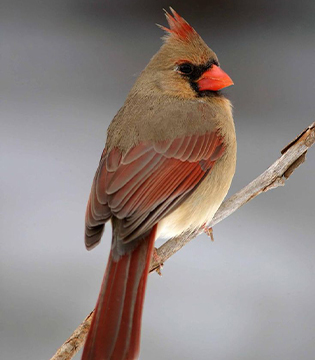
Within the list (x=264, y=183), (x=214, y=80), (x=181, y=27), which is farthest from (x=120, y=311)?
(x=181, y=27)

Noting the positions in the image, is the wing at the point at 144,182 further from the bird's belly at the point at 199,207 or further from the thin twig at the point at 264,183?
the thin twig at the point at 264,183

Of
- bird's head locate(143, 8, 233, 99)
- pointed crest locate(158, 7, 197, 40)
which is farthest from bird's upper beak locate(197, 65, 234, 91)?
pointed crest locate(158, 7, 197, 40)

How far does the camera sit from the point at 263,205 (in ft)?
11.4

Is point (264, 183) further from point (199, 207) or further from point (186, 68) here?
point (186, 68)

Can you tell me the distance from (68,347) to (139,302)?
10.2 inches

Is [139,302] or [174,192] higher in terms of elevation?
[174,192]

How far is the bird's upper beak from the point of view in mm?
2547

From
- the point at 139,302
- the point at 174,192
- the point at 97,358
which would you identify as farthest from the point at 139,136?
the point at 97,358

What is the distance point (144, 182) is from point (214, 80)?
515 mm

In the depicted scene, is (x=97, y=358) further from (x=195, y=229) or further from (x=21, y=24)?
(x=21, y=24)

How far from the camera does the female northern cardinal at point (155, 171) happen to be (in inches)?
81.6

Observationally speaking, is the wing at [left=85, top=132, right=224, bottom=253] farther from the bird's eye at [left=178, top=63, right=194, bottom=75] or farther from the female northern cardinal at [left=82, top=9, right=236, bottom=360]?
the bird's eye at [left=178, top=63, right=194, bottom=75]

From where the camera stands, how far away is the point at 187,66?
2.59 metres

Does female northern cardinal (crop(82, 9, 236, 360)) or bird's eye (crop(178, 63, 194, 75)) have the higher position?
bird's eye (crop(178, 63, 194, 75))
